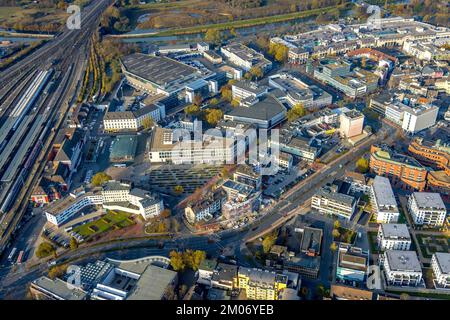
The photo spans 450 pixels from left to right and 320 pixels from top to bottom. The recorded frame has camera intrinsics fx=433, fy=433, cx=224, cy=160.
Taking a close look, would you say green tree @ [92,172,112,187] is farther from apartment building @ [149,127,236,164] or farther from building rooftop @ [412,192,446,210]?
building rooftop @ [412,192,446,210]

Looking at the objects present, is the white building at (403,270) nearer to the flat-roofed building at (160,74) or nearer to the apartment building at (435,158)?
the apartment building at (435,158)

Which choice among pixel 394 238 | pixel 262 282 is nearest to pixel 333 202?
pixel 394 238

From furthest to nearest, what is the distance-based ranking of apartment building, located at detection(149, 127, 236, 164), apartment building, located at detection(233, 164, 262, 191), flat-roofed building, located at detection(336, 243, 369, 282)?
apartment building, located at detection(149, 127, 236, 164), apartment building, located at detection(233, 164, 262, 191), flat-roofed building, located at detection(336, 243, 369, 282)

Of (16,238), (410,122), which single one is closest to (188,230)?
(16,238)

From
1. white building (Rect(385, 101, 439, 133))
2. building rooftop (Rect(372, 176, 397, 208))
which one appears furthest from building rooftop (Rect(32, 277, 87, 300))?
white building (Rect(385, 101, 439, 133))

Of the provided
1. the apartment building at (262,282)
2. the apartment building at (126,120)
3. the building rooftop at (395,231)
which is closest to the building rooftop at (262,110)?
the apartment building at (126,120)

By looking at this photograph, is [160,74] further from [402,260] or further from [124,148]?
[402,260]

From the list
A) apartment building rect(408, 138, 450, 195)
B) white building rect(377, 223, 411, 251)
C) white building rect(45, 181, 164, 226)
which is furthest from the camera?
apartment building rect(408, 138, 450, 195)

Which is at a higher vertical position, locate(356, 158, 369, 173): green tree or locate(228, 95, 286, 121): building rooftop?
locate(228, 95, 286, 121): building rooftop
